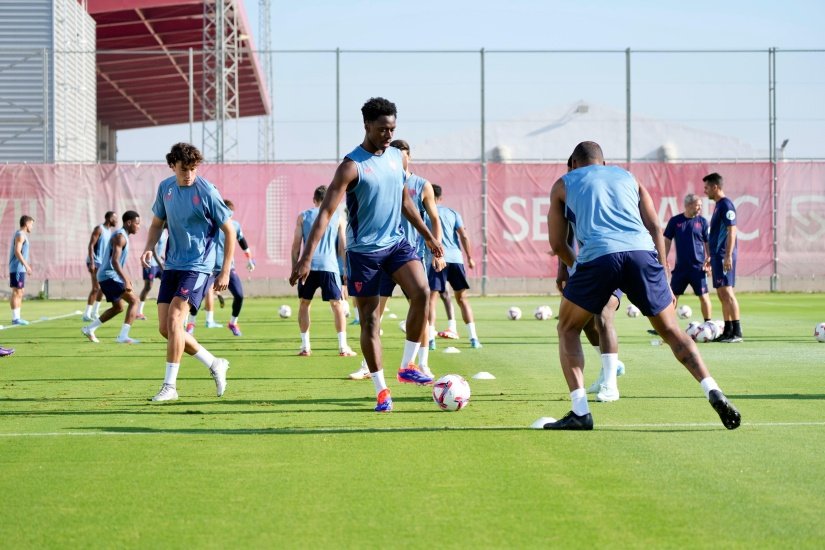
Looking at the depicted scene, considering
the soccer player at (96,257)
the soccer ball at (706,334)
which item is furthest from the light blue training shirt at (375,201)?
the soccer player at (96,257)

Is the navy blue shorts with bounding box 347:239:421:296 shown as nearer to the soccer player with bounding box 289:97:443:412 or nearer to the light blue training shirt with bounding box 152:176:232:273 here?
the soccer player with bounding box 289:97:443:412

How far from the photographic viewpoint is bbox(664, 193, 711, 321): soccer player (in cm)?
1608

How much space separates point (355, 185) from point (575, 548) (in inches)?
187

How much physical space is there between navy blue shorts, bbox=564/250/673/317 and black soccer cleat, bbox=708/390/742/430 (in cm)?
69

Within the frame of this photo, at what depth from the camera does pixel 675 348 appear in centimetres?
766

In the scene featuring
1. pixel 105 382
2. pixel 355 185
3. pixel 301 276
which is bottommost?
pixel 105 382

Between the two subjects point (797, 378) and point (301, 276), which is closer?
point (301, 276)

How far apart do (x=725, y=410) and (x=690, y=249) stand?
905 cm

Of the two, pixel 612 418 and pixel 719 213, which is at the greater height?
pixel 719 213

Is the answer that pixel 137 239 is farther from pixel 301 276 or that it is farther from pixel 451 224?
pixel 301 276

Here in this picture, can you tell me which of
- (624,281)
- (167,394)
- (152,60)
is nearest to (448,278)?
(167,394)

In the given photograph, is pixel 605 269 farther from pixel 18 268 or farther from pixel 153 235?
pixel 18 268

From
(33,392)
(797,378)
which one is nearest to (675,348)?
(797,378)

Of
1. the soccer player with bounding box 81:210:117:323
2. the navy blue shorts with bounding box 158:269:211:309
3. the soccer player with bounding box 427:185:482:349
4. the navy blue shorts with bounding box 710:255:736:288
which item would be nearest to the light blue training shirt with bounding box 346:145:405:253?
the navy blue shorts with bounding box 158:269:211:309
